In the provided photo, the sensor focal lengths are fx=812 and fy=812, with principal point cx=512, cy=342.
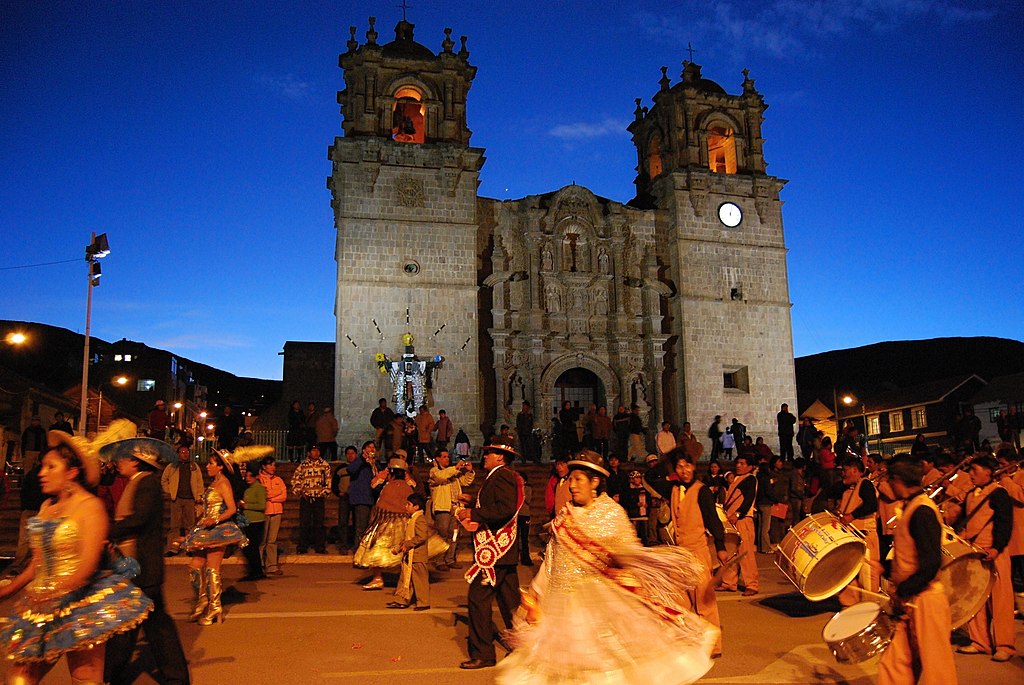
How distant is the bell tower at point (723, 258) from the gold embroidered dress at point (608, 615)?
22.0 metres

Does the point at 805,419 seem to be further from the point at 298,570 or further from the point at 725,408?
the point at 298,570

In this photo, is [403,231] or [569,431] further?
[403,231]

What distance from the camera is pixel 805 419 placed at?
2248 cm

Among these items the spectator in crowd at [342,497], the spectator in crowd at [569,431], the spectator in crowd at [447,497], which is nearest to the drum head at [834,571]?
the spectator in crowd at [447,497]

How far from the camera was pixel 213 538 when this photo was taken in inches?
335

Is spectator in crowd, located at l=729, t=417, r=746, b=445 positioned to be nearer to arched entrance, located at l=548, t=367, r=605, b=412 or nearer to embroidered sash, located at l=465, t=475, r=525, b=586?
arched entrance, located at l=548, t=367, r=605, b=412

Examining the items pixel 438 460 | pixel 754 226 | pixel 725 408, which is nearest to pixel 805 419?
pixel 725 408

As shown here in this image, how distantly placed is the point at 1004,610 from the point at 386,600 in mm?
6579

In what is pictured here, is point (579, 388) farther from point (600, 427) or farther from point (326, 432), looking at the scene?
point (326, 432)

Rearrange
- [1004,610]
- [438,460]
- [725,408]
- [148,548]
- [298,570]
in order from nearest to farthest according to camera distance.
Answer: [148,548]
[1004,610]
[438,460]
[298,570]
[725,408]

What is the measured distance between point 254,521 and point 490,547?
576cm

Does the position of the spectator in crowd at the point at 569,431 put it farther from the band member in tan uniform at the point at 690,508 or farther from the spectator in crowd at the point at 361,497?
the band member in tan uniform at the point at 690,508

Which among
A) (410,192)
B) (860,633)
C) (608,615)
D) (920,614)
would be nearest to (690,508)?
(860,633)

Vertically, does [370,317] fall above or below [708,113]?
below
